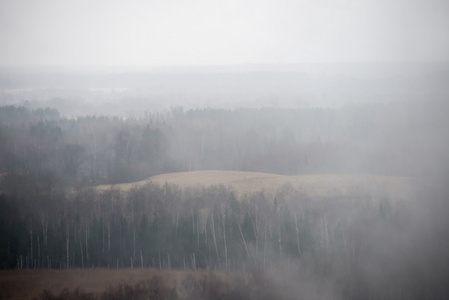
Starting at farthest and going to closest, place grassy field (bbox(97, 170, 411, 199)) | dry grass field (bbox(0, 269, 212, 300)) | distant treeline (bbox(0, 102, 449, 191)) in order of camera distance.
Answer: distant treeline (bbox(0, 102, 449, 191)), grassy field (bbox(97, 170, 411, 199)), dry grass field (bbox(0, 269, 212, 300))

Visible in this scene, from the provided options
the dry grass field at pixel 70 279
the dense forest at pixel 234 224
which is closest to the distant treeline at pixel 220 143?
the dense forest at pixel 234 224

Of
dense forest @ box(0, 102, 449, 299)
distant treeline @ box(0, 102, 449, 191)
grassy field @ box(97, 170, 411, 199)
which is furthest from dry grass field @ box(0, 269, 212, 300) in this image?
grassy field @ box(97, 170, 411, 199)

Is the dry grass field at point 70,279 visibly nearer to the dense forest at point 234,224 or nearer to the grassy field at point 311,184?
the dense forest at point 234,224

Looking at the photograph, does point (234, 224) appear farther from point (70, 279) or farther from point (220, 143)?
point (220, 143)

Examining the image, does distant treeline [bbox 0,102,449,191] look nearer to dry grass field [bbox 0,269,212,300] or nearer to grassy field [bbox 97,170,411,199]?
grassy field [bbox 97,170,411,199]

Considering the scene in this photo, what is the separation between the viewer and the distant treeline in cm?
3503

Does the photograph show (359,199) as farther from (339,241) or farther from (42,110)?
(42,110)

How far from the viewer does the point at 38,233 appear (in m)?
25.4

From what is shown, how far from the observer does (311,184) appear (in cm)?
3119

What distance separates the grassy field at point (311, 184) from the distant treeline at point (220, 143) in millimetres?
3496

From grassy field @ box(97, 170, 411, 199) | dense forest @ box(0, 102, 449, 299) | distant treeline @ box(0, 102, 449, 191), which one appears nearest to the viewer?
dense forest @ box(0, 102, 449, 299)

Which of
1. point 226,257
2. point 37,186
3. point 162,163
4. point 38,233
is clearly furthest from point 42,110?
point 226,257

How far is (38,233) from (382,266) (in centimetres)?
2129

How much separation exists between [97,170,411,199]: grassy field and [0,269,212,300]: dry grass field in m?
9.09
